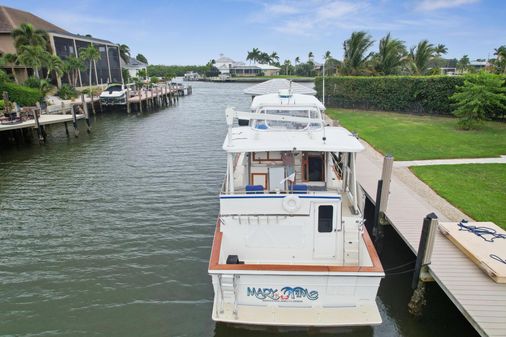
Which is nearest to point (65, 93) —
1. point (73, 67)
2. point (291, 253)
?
point (73, 67)

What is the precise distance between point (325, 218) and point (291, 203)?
77 cm

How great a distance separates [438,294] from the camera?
834 cm

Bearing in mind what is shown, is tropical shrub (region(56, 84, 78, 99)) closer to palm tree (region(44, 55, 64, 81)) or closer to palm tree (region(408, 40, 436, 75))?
palm tree (region(44, 55, 64, 81))

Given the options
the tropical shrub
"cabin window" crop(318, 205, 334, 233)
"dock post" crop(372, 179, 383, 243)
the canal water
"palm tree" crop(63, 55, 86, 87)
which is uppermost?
"palm tree" crop(63, 55, 86, 87)

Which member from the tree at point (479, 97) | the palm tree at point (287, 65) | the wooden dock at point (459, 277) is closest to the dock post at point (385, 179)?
the wooden dock at point (459, 277)

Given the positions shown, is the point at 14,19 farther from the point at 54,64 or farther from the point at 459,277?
the point at 459,277

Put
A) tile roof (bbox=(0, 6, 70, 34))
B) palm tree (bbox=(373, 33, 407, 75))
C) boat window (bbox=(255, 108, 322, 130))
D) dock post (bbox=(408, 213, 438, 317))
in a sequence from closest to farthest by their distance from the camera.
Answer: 1. dock post (bbox=(408, 213, 438, 317))
2. boat window (bbox=(255, 108, 322, 130))
3. palm tree (bbox=(373, 33, 407, 75))
4. tile roof (bbox=(0, 6, 70, 34))

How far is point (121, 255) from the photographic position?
404 inches

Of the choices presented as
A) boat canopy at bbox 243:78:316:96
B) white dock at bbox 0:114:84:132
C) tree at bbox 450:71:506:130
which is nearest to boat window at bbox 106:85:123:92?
white dock at bbox 0:114:84:132

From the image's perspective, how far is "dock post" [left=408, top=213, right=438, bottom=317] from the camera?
707 cm

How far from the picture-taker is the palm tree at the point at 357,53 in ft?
117

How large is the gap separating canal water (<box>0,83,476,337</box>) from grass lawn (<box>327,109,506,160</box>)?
816cm

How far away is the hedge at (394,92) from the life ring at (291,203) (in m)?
24.6

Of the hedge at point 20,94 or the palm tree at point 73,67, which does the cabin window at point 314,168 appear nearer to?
the hedge at point 20,94
